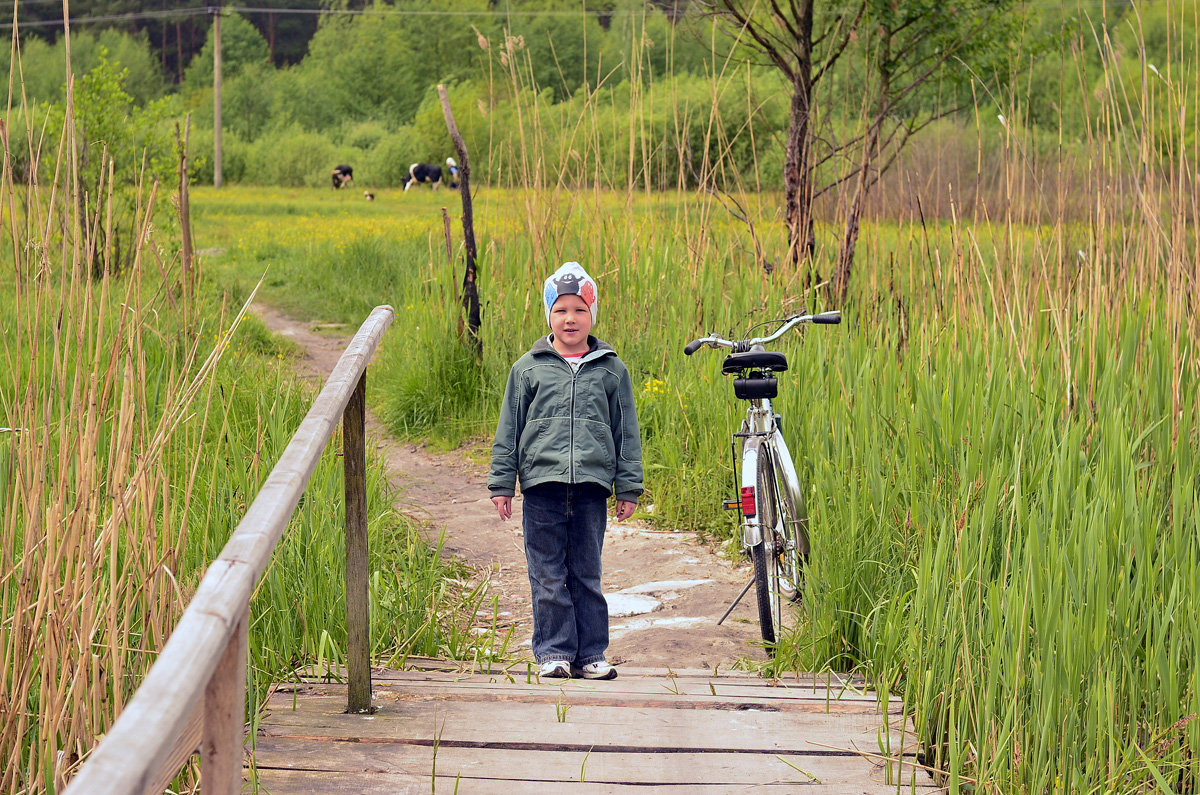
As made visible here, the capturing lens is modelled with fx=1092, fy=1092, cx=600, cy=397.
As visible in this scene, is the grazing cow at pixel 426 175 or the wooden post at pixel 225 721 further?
the grazing cow at pixel 426 175

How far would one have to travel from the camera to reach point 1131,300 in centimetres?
418

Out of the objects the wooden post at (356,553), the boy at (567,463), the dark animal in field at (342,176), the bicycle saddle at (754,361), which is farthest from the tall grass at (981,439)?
the dark animal in field at (342,176)

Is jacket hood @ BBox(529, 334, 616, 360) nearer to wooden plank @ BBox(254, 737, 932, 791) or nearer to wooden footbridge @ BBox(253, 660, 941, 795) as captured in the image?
wooden footbridge @ BBox(253, 660, 941, 795)

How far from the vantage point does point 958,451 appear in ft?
10.7

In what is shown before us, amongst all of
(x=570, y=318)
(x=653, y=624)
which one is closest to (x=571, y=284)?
(x=570, y=318)

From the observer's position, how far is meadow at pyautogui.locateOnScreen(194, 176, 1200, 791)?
2.20 m

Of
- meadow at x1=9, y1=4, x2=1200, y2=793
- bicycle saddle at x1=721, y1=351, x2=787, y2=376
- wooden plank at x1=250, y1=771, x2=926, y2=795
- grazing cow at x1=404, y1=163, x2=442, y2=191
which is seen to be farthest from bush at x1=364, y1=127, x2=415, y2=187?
wooden plank at x1=250, y1=771, x2=926, y2=795

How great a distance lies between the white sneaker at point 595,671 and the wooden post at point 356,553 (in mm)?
809

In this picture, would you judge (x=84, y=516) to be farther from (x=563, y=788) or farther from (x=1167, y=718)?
(x=1167, y=718)

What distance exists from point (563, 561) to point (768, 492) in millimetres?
710

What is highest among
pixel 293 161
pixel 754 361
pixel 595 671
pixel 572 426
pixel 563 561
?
pixel 293 161

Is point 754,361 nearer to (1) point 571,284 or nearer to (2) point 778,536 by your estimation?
(2) point 778,536

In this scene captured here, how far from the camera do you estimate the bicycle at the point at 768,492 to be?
10.9ft

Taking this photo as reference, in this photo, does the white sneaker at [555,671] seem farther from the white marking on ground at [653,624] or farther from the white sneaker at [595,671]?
the white marking on ground at [653,624]
